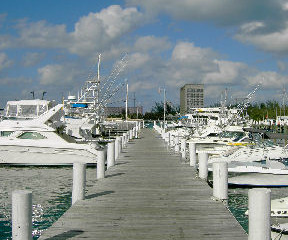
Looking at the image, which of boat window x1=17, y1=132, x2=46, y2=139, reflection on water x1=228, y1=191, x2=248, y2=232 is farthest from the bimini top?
reflection on water x1=228, y1=191, x2=248, y2=232

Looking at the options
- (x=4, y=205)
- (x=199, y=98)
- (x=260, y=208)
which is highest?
(x=199, y=98)

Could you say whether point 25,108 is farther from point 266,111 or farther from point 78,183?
point 266,111

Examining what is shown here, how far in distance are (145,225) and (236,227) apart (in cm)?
168

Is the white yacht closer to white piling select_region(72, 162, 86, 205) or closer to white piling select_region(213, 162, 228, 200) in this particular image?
white piling select_region(72, 162, 86, 205)

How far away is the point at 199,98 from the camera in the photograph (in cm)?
13000

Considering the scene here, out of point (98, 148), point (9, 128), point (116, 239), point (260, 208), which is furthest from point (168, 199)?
point (9, 128)

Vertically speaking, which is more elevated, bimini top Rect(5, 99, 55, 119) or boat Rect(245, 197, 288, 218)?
bimini top Rect(5, 99, 55, 119)

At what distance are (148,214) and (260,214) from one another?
10.3ft

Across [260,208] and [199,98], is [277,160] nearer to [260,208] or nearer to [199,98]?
[260,208]

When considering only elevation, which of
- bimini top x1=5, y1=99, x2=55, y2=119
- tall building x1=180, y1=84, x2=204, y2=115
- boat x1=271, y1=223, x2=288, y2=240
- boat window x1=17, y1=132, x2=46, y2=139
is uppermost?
tall building x1=180, y1=84, x2=204, y2=115

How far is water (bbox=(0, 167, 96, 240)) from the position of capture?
539 inches

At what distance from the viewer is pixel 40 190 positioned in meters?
19.4

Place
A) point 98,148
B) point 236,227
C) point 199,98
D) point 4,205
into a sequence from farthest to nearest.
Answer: point 199,98 < point 98,148 < point 4,205 < point 236,227

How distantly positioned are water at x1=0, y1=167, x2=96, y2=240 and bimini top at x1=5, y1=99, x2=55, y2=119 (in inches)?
185
